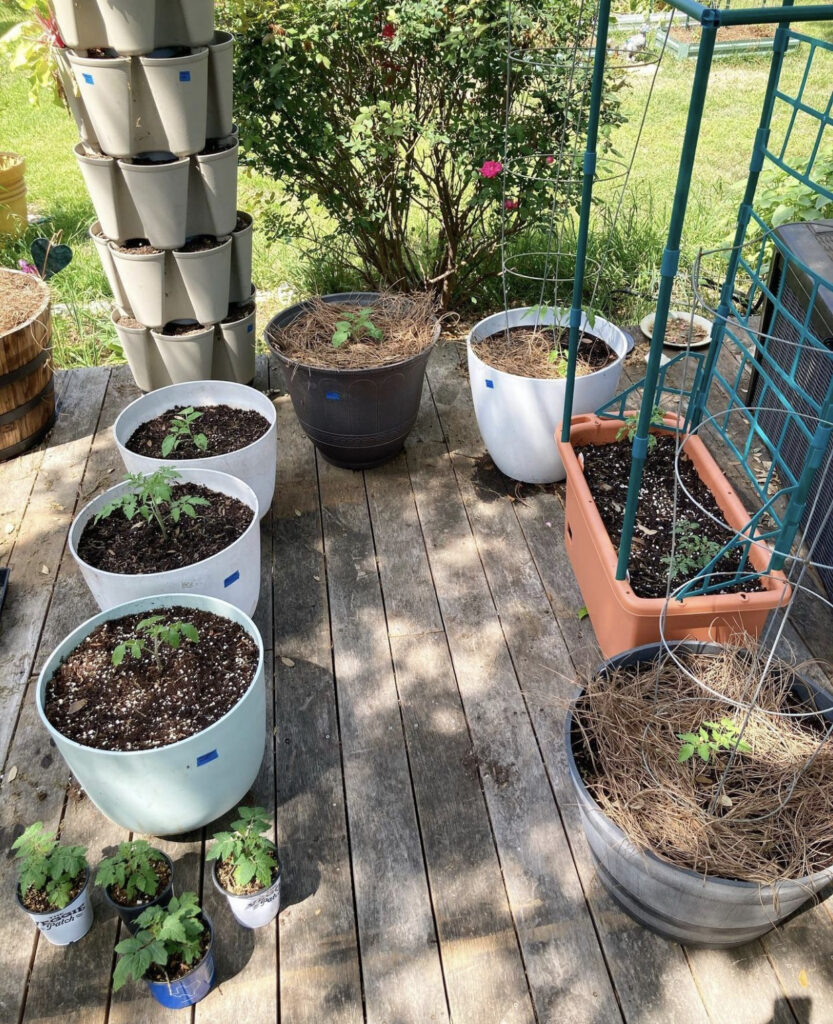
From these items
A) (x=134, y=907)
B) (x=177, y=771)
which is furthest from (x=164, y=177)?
(x=134, y=907)

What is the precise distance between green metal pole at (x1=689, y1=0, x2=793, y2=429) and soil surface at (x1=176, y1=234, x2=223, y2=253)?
172 cm

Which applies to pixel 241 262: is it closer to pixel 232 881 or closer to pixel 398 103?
pixel 398 103

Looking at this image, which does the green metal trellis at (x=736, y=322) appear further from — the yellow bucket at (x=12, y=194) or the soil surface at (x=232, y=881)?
the yellow bucket at (x=12, y=194)

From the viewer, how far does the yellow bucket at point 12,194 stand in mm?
4523

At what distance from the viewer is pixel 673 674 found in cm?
183

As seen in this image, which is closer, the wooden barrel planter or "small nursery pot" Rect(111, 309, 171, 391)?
the wooden barrel planter

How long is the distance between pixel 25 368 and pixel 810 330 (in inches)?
103

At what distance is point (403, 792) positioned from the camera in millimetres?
1923

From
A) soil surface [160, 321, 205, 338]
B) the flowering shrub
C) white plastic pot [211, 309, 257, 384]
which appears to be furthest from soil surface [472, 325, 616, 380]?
soil surface [160, 321, 205, 338]

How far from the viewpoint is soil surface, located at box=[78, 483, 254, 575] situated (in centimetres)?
213

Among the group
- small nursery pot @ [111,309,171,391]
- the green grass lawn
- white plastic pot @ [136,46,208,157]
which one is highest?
white plastic pot @ [136,46,208,157]

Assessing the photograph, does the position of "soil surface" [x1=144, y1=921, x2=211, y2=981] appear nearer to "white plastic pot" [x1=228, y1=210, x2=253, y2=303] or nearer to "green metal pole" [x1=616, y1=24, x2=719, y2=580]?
"green metal pole" [x1=616, y1=24, x2=719, y2=580]

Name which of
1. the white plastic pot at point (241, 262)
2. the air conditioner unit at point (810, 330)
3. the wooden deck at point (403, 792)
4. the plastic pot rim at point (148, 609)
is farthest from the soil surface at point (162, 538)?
the air conditioner unit at point (810, 330)

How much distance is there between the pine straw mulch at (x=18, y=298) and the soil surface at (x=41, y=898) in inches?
74.1
